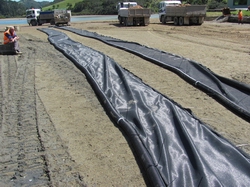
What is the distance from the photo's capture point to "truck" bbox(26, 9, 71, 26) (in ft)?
102

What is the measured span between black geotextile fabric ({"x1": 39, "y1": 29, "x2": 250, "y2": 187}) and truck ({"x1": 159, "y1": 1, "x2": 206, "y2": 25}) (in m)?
18.8

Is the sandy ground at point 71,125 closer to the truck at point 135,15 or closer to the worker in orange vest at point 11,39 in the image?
the worker in orange vest at point 11,39

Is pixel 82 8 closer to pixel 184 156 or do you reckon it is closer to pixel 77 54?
pixel 77 54

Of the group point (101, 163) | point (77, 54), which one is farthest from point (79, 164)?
point (77, 54)

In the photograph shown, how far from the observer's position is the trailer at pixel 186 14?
22953mm

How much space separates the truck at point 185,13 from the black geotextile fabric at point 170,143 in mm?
18777

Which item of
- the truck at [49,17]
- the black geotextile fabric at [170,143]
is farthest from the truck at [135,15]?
the black geotextile fabric at [170,143]

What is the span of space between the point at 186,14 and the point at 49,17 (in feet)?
59.4

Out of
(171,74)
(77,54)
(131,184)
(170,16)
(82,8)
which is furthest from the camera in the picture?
(82,8)

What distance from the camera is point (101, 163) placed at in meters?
3.60

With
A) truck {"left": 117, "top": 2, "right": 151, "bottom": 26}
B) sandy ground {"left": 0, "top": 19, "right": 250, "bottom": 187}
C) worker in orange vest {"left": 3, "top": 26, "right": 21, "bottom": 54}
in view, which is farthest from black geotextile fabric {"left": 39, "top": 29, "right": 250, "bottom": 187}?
truck {"left": 117, "top": 2, "right": 151, "bottom": 26}

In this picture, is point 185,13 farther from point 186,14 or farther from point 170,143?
point 170,143

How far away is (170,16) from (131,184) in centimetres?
2406

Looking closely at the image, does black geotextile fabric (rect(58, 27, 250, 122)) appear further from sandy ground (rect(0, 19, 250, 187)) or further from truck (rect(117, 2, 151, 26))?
truck (rect(117, 2, 151, 26))
